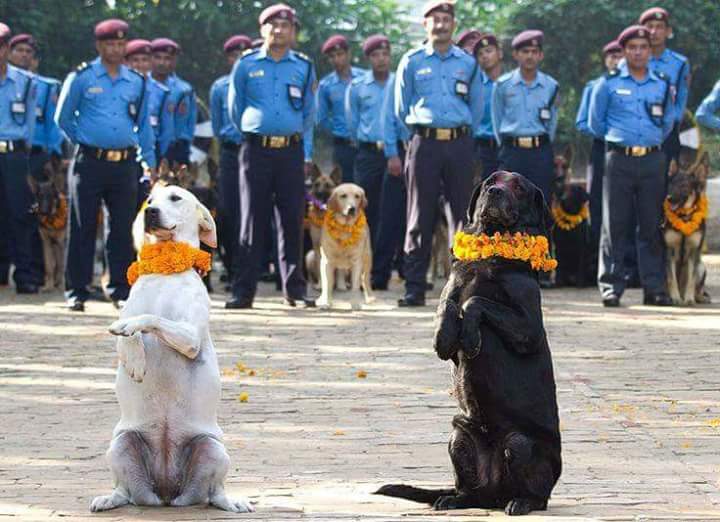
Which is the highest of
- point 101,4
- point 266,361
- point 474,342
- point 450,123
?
point 101,4

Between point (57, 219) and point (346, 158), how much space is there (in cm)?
349

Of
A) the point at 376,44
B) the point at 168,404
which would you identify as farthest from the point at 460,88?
the point at 168,404

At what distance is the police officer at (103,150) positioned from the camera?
15.7 metres

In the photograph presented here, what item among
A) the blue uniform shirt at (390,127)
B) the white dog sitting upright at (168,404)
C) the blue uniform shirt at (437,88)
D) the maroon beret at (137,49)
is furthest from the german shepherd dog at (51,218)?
the white dog sitting upright at (168,404)

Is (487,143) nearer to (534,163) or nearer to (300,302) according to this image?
(534,163)

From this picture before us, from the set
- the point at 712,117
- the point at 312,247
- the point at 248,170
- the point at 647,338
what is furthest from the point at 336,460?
the point at 312,247

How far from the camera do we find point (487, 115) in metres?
18.2

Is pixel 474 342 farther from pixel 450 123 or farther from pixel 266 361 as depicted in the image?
pixel 450 123

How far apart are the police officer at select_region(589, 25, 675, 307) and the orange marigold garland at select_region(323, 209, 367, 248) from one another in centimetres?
231

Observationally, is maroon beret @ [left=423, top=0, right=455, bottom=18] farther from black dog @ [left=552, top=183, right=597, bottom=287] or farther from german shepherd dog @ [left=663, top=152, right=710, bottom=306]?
black dog @ [left=552, top=183, right=597, bottom=287]

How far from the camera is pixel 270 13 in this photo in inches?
616

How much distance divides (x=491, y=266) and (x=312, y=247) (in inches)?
447

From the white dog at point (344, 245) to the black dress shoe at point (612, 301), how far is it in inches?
90.1

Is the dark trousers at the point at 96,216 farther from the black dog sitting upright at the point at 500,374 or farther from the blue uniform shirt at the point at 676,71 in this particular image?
the black dog sitting upright at the point at 500,374
